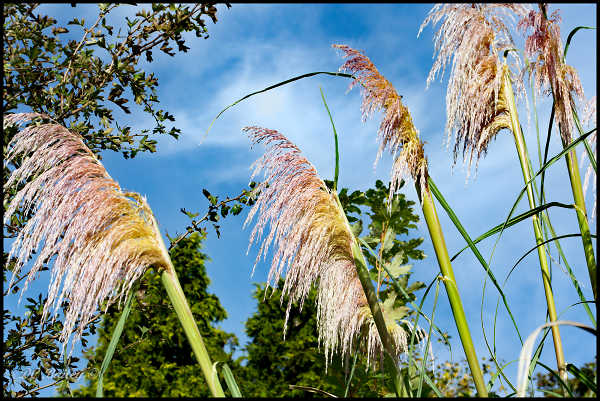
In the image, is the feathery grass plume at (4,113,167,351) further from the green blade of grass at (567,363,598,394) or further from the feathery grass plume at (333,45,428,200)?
the green blade of grass at (567,363,598,394)

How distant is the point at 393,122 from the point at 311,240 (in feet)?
1.85

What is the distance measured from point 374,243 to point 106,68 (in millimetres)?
2072

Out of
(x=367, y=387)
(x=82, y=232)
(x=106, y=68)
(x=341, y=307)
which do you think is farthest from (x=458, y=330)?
(x=106, y=68)

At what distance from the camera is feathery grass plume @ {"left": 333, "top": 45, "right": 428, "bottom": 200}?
5.91 ft

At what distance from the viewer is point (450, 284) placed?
1.71 metres

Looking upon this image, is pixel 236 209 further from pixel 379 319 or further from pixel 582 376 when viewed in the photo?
pixel 582 376

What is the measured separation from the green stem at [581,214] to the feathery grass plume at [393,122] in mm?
655

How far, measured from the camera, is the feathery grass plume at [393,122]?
180 centimetres

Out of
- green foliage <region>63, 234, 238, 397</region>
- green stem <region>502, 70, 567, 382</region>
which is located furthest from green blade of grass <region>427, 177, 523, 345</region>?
green foliage <region>63, 234, 238, 397</region>

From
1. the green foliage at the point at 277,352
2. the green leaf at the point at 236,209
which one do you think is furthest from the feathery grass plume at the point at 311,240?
the green foliage at the point at 277,352

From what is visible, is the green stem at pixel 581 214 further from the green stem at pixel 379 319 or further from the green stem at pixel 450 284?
the green stem at pixel 379 319

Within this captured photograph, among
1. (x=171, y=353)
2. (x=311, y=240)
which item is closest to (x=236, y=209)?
(x=311, y=240)

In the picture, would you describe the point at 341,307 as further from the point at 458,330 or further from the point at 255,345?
the point at 255,345

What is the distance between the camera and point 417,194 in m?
1.83
